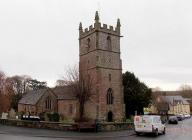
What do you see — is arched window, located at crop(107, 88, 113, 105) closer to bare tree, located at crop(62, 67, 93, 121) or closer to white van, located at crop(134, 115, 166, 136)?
bare tree, located at crop(62, 67, 93, 121)

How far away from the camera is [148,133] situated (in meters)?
30.2

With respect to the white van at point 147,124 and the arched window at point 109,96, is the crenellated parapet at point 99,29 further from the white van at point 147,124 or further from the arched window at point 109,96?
the white van at point 147,124

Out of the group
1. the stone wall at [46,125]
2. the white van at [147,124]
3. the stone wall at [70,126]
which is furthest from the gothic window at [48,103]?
the white van at [147,124]

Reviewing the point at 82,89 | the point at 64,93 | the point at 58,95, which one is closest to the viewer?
the point at 82,89

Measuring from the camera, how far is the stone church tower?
167ft

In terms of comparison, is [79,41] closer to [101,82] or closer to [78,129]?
[101,82]

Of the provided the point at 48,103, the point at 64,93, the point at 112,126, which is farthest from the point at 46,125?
the point at 64,93

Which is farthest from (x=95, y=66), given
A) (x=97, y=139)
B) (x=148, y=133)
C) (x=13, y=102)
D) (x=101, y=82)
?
(x=13, y=102)

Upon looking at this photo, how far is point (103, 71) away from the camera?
51.9 metres

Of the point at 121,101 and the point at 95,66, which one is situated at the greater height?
the point at 95,66

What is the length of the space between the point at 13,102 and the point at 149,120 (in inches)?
2623

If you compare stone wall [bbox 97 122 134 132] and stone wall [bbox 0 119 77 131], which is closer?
stone wall [bbox 0 119 77 131]

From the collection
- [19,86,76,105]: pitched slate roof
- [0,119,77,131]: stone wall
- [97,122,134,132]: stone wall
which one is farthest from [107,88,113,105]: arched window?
[0,119,77,131]: stone wall

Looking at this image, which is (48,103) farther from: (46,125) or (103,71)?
(46,125)
